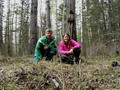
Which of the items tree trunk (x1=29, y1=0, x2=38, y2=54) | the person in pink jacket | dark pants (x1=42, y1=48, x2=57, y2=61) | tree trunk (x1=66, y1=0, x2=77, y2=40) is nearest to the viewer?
the person in pink jacket

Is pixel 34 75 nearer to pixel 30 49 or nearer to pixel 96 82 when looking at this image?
pixel 96 82

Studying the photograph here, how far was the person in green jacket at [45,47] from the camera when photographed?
4.84m

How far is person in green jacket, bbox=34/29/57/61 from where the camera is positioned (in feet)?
15.9

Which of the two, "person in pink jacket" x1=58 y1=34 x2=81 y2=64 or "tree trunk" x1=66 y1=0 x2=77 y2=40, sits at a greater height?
"tree trunk" x1=66 y1=0 x2=77 y2=40

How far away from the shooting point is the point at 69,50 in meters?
4.80

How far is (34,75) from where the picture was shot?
8.43ft

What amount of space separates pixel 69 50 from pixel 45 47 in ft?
2.27

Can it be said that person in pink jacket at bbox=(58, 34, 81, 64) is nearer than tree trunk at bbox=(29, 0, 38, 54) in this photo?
Yes

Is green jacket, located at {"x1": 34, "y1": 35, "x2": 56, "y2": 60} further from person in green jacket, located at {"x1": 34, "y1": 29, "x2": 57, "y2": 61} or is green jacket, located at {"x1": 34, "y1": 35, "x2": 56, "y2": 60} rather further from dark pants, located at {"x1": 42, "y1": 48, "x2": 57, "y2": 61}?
dark pants, located at {"x1": 42, "y1": 48, "x2": 57, "y2": 61}

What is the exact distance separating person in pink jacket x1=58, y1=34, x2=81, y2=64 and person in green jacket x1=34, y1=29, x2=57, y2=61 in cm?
39

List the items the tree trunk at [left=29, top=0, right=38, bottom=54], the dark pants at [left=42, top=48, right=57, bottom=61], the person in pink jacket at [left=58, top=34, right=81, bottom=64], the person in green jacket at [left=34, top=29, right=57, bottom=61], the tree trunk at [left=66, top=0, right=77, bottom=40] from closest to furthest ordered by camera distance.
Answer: the person in pink jacket at [left=58, top=34, right=81, bottom=64] < the person in green jacket at [left=34, top=29, right=57, bottom=61] < the dark pants at [left=42, top=48, right=57, bottom=61] < the tree trunk at [left=66, top=0, right=77, bottom=40] < the tree trunk at [left=29, top=0, right=38, bottom=54]

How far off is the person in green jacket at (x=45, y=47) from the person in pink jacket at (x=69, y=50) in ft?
1.27

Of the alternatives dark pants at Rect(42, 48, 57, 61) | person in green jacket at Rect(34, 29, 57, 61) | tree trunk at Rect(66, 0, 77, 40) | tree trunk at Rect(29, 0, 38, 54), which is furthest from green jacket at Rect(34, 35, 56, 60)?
tree trunk at Rect(29, 0, 38, 54)

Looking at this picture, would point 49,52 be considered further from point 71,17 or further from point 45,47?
point 71,17
